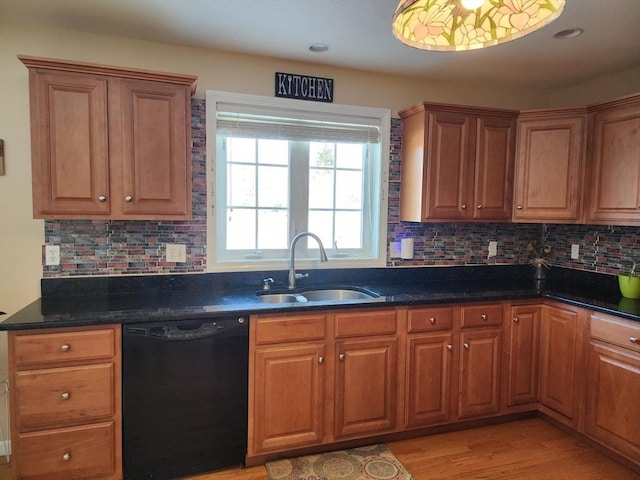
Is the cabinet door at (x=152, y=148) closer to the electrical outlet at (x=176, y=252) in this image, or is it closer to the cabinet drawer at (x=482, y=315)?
the electrical outlet at (x=176, y=252)

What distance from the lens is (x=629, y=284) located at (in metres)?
2.58

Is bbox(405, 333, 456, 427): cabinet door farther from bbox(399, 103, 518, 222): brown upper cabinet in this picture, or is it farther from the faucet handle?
the faucet handle

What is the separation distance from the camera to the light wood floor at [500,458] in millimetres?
2186

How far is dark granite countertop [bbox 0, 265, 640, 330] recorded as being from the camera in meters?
1.99

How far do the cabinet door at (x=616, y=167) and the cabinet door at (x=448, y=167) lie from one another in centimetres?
78

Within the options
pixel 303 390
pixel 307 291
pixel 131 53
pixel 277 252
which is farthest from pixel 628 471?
pixel 131 53

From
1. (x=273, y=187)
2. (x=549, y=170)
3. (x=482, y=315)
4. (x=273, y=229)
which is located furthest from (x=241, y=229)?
(x=549, y=170)

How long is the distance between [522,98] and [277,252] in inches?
92.2

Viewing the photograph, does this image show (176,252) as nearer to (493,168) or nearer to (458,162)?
(458,162)

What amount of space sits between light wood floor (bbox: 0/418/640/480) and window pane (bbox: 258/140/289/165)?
1864 mm

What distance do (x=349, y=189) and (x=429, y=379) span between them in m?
1.39

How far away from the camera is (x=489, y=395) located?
2.63 metres

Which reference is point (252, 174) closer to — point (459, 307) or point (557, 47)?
point (459, 307)

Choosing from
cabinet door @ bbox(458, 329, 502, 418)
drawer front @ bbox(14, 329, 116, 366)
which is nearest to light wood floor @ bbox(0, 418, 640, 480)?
cabinet door @ bbox(458, 329, 502, 418)
